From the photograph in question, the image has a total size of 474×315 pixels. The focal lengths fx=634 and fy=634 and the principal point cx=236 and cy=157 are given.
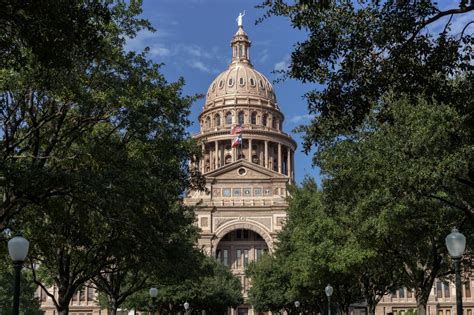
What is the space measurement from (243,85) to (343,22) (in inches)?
4476

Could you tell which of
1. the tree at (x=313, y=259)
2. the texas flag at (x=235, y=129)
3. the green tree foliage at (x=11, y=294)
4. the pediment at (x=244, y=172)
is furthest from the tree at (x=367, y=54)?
the texas flag at (x=235, y=129)

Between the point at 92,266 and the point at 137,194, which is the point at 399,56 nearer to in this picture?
the point at 137,194

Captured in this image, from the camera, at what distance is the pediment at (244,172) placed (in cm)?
9912

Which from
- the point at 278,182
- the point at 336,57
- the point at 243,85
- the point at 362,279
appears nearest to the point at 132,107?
the point at 336,57

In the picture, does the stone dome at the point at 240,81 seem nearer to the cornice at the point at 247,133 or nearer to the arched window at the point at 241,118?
the arched window at the point at 241,118

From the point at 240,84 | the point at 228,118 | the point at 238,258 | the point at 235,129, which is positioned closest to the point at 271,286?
the point at 238,258

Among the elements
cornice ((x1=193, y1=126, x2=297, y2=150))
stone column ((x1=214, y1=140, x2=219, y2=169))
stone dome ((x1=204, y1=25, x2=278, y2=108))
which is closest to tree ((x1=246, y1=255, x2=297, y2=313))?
stone column ((x1=214, y1=140, x2=219, y2=169))

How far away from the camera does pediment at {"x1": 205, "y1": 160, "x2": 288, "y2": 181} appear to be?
99.1m

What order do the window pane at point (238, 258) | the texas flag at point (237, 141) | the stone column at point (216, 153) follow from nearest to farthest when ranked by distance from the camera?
the window pane at point (238, 258) < the texas flag at point (237, 141) < the stone column at point (216, 153)

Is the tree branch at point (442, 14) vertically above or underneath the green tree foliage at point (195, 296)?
above

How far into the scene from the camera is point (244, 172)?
9969cm

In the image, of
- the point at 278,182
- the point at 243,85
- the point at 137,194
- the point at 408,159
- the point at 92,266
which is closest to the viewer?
the point at 137,194

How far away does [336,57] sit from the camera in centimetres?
1297

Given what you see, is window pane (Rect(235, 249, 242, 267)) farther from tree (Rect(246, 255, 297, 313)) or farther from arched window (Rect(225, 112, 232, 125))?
tree (Rect(246, 255, 297, 313))
